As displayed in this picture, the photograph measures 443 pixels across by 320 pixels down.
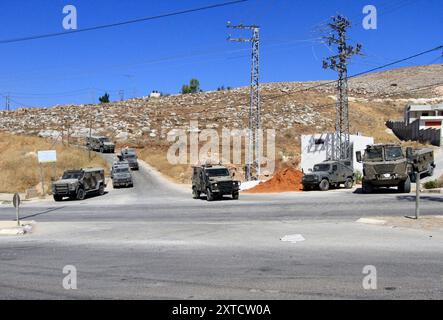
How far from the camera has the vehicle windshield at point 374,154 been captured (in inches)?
1240

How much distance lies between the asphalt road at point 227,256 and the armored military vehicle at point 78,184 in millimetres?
Answer: 12486

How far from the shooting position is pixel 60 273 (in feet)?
36.8

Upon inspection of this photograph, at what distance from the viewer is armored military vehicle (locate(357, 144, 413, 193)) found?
30734 millimetres

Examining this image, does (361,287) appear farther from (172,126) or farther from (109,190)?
(172,126)

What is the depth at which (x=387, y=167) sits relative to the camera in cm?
3086

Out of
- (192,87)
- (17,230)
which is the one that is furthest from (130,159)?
(192,87)

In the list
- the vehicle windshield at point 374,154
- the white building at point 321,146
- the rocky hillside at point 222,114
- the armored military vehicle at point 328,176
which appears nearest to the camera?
the vehicle windshield at point 374,154

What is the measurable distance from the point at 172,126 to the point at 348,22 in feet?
180

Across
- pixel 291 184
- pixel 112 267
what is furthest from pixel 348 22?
pixel 112 267

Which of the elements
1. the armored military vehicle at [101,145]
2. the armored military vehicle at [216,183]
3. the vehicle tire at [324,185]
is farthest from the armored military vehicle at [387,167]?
the armored military vehicle at [101,145]

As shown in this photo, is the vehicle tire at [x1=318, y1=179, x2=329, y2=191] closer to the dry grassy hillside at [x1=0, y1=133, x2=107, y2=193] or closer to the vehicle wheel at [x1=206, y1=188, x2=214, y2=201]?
the vehicle wheel at [x1=206, y1=188, x2=214, y2=201]

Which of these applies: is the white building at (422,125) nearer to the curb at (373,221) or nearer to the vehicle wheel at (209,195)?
the vehicle wheel at (209,195)

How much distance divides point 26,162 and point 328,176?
34.4m

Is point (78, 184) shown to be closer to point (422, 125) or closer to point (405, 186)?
point (405, 186)
